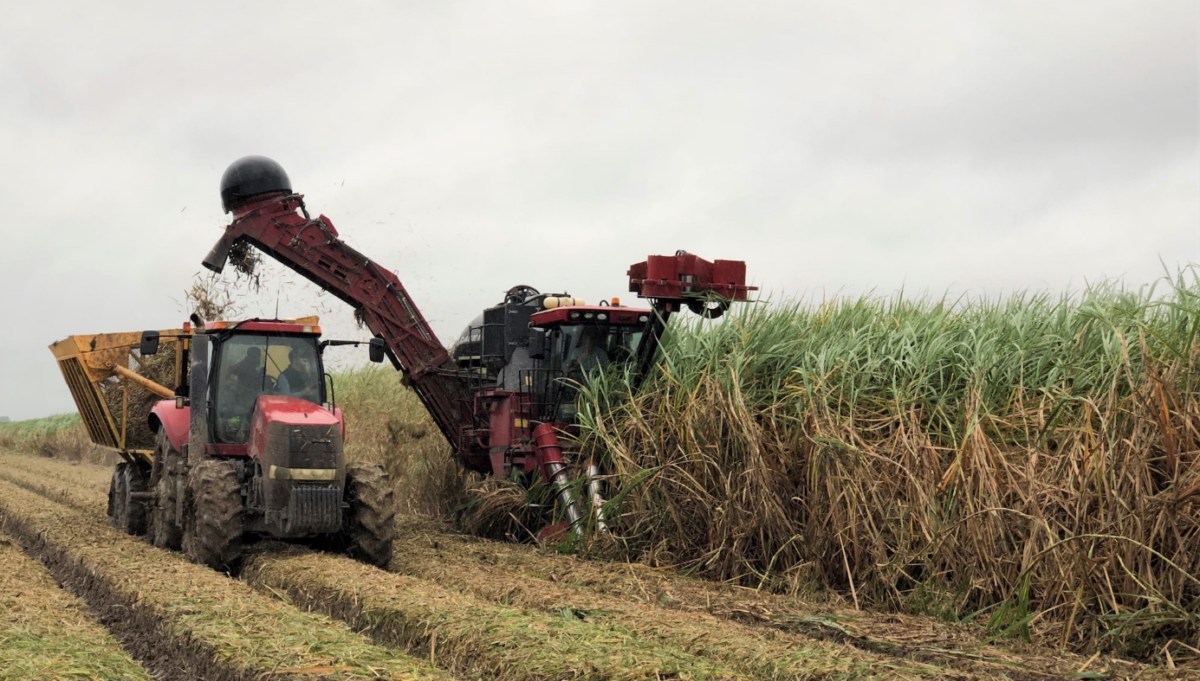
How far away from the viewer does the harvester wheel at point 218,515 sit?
→ 30.9ft

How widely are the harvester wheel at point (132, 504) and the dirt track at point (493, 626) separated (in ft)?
7.47

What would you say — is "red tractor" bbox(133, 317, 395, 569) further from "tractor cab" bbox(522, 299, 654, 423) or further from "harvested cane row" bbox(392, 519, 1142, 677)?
"tractor cab" bbox(522, 299, 654, 423)

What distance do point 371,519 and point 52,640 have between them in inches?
124

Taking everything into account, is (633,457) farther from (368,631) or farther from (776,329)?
(368,631)

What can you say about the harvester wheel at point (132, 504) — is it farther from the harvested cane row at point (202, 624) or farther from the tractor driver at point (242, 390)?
the tractor driver at point (242, 390)

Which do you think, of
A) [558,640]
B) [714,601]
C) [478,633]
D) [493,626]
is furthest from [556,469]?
[558,640]

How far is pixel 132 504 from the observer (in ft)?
40.9

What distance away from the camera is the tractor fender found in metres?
11.2

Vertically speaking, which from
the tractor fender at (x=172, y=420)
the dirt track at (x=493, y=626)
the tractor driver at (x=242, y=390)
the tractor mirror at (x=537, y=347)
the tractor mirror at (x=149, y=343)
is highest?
the tractor mirror at (x=537, y=347)

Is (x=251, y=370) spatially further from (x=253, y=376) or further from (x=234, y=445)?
(x=234, y=445)

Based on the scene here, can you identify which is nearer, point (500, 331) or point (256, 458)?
point (256, 458)

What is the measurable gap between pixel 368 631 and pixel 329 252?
6.70 metres

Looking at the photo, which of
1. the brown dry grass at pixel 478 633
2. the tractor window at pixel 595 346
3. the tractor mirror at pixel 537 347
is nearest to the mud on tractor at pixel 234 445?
the brown dry grass at pixel 478 633

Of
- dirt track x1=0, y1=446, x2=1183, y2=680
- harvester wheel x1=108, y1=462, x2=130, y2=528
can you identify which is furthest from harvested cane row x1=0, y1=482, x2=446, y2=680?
harvester wheel x1=108, y1=462, x2=130, y2=528
